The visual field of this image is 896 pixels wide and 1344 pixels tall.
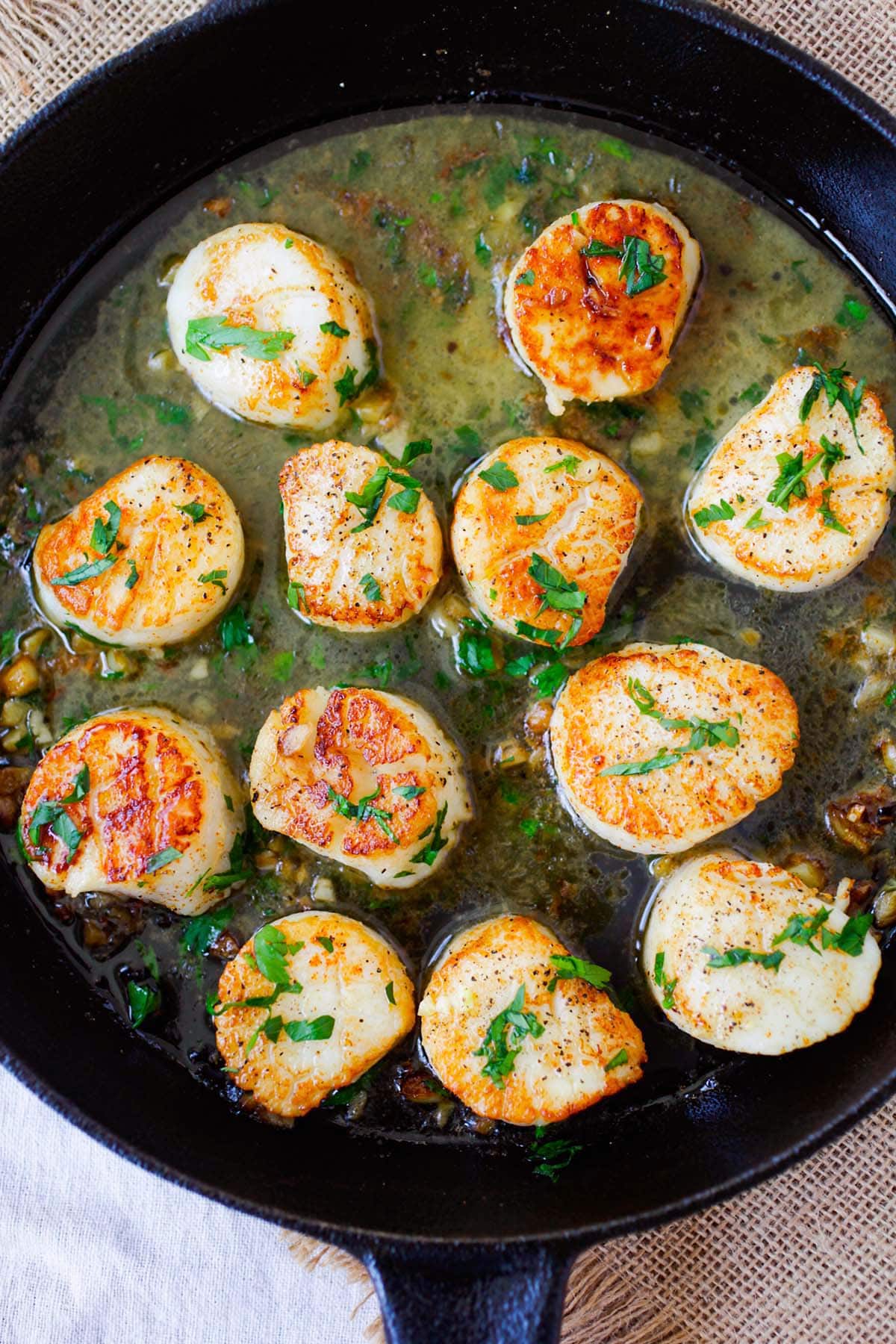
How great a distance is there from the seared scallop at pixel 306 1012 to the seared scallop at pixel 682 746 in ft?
2.25

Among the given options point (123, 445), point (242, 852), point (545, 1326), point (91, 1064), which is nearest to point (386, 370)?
point (123, 445)

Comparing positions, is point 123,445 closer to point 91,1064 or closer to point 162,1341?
point 91,1064

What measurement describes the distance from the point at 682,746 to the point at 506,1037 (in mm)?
799

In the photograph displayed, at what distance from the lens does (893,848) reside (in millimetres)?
3092

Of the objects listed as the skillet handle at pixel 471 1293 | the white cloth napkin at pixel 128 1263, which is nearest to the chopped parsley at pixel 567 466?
the skillet handle at pixel 471 1293

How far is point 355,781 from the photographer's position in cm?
291

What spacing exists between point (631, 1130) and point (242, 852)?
122 centimetres

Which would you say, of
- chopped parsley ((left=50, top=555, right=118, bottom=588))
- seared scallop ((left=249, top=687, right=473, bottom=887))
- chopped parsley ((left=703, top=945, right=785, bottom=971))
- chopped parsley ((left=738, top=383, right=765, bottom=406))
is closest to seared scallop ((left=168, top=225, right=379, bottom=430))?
chopped parsley ((left=50, top=555, right=118, bottom=588))

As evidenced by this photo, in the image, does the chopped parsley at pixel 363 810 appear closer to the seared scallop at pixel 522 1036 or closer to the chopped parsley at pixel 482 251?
the seared scallop at pixel 522 1036

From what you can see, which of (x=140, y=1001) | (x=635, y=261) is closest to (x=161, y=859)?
(x=140, y=1001)

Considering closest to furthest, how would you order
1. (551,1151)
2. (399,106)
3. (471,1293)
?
(471,1293) → (551,1151) → (399,106)

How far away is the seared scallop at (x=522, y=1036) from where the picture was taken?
9.28 ft

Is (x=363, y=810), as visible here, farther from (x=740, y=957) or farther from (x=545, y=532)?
(x=740, y=957)

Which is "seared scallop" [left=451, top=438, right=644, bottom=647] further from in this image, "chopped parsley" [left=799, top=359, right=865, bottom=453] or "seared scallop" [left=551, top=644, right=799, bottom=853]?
"chopped parsley" [left=799, top=359, right=865, bottom=453]
